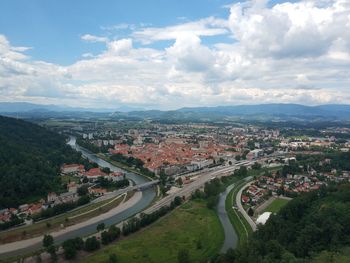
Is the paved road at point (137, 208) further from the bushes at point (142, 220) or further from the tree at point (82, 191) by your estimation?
the tree at point (82, 191)

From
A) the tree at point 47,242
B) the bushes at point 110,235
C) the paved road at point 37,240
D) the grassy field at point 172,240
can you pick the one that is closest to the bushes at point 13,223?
the paved road at point 37,240

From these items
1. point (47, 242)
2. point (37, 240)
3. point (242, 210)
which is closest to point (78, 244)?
point (47, 242)

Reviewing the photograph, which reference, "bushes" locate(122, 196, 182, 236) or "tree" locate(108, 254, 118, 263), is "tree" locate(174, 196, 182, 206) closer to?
"bushes" locate(122, 196, 182, 236)

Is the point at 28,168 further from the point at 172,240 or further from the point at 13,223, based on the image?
the point at 172,240

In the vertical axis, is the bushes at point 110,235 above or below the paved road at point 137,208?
above

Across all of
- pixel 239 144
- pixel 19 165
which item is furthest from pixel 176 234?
pixel 239 144

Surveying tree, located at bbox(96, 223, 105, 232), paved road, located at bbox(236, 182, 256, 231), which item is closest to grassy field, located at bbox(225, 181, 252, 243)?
paved road, located at bbox(236, 182, 256, 231)
